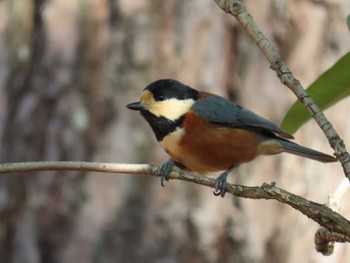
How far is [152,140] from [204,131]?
1.18 m

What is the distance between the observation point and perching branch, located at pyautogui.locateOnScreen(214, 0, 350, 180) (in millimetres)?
1188

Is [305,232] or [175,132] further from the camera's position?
[305,232]

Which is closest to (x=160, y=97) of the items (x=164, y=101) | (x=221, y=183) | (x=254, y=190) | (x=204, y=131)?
(x=164, y=101)

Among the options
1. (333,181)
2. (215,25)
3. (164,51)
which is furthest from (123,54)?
(333,181)

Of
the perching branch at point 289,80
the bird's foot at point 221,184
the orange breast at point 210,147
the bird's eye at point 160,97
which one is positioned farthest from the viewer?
the bird's eye at point 160,97

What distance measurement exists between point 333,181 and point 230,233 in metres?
0.52

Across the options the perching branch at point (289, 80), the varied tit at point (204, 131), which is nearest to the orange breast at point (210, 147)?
the varied tit at point (204, 131)

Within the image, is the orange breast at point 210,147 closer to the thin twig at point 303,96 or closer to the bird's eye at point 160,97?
the bird's eye at point 160,97

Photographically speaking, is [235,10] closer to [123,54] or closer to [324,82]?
[324,82]

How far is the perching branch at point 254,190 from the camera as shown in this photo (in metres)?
1.23

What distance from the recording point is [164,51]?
350 centimetres

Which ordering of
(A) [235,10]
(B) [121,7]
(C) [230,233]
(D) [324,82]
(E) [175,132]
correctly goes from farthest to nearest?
(B) [121,7], (C) [230,233], (E) [175,132], (D) [324,82], (A) [235,10]

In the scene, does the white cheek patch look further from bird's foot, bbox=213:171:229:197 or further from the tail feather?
the tail feather

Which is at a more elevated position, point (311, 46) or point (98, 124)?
point (311, 46)
